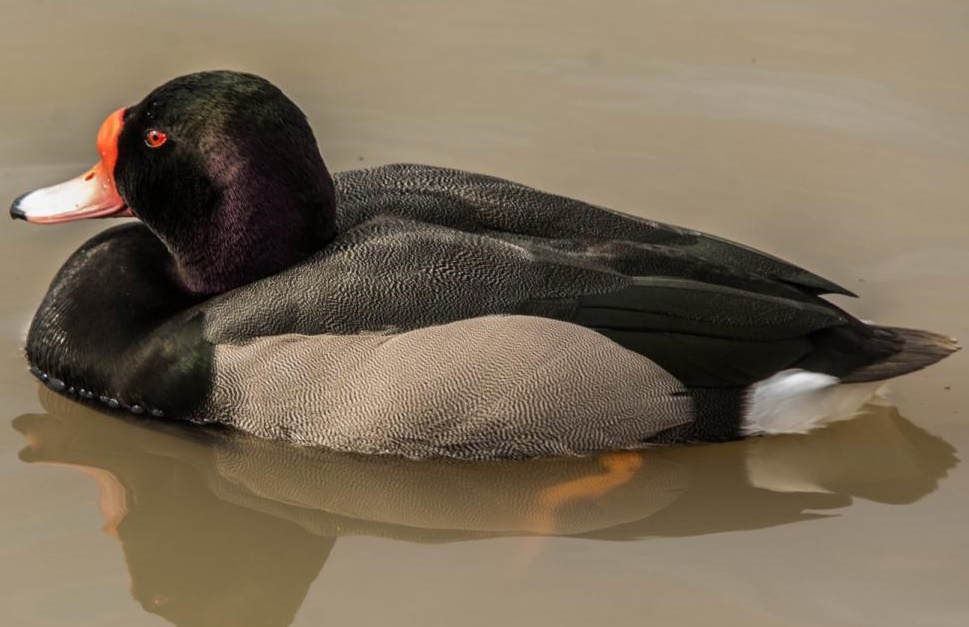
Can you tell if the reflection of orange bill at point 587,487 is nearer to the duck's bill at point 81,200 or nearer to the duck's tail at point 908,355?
the duck's tail at point 908,355

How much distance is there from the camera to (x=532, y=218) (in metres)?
6.64

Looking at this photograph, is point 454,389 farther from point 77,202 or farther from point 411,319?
point 77,202

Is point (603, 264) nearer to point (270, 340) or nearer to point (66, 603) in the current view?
point (270, 340)

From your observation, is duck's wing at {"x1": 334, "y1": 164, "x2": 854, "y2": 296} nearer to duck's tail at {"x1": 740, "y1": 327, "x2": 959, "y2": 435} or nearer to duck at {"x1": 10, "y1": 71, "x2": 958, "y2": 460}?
duck at {"x1": 10, "y1": 71, "x2": 958, "y2": 460}

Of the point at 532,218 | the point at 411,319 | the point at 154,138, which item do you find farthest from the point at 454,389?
the point at 154,138

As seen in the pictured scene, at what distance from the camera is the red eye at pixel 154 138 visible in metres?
6.37

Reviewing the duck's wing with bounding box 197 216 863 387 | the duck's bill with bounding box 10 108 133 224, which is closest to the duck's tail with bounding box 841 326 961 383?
the duck's wing with bounding box 197 216 863 387

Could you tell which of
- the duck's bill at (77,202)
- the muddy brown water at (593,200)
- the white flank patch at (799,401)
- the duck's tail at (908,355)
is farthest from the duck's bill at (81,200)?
the duck's tail at (908,355)

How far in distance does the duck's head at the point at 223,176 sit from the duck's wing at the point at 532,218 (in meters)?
0.30

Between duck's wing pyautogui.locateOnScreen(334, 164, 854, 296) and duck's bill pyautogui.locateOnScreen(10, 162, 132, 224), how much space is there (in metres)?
0.93

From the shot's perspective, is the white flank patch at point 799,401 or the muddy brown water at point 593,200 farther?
the white flank patch at point 799,401

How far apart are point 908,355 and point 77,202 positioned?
341 cm

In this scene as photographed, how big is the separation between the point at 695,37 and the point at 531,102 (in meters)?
1.15

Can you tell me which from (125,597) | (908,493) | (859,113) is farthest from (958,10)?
(125,597)
